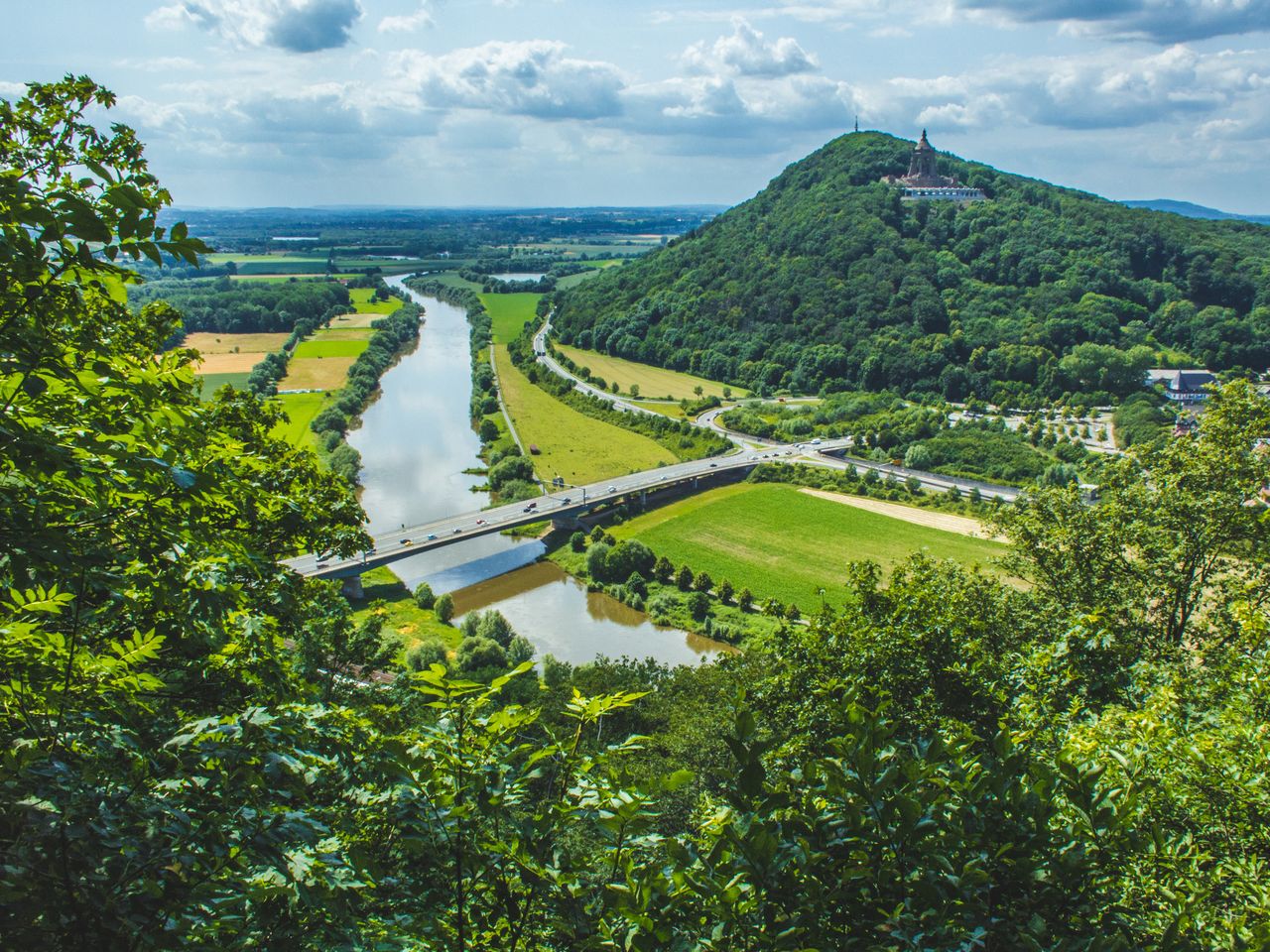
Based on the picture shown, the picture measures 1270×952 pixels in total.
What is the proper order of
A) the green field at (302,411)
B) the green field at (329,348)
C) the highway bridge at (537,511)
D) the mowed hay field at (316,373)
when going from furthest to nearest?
the green field at (329,348) < the mowed hay field at (316,373) < the green field at (302,411) < the highway bridge at (537,511)

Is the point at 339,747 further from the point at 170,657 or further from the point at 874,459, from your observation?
the point at 874,459

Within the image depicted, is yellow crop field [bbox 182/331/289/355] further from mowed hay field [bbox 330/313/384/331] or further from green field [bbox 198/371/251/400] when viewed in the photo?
green field [bbox 198/371/251/400]

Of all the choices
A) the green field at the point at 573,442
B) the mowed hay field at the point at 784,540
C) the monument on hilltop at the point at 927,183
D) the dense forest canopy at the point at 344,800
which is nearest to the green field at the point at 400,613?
the mowed hay field at the point at 784,540

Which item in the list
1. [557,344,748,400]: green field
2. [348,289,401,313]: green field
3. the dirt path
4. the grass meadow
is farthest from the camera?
[348,289,401,313]: green field

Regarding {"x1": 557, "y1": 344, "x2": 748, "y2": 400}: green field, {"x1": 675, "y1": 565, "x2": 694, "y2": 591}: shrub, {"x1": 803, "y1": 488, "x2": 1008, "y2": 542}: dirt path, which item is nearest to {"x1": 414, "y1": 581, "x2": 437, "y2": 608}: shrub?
{"x1": 675, "y1": 565, "x2": 694, "y2": 591}: shrub

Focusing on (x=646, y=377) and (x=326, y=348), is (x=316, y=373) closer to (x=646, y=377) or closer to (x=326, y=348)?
(x=326, y=348)

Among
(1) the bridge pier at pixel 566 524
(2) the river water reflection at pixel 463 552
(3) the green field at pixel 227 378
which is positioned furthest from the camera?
(3) the green field at pixel 227 378

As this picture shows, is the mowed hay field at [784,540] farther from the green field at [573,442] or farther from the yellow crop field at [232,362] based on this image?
the yellow crop field at [232,362]
